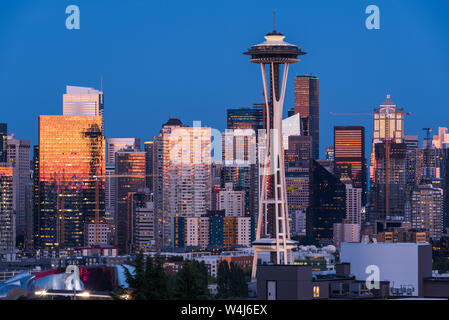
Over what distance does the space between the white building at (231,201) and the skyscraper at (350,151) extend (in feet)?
69.3

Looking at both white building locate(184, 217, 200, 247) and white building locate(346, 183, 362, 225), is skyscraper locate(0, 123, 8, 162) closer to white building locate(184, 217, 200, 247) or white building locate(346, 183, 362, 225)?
white building locate(184, 217, 200, 247)

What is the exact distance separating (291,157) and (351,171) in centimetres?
811

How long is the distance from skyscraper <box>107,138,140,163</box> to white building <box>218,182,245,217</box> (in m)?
13.0

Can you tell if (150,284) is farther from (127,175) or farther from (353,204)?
(353,204)

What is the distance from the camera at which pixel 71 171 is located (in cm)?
10375

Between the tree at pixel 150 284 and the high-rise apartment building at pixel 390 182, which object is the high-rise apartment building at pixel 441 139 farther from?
the tree at pixel 150 284

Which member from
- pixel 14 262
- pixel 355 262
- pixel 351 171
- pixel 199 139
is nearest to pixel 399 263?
pixel 355 262

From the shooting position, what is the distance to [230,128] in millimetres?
103312

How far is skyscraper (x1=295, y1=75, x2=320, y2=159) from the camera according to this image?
120m

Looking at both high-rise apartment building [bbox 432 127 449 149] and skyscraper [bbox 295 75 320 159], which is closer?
high-rise apartment building [bbox 432 127 449 149]

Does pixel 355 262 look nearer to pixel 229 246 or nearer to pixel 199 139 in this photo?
pixel 229 246

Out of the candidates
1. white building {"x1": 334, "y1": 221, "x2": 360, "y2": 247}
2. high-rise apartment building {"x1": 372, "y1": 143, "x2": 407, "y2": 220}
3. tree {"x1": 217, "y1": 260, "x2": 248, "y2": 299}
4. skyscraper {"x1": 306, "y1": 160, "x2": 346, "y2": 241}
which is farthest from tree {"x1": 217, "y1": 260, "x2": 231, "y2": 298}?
high-rise apartment building {"x1": 372, "y1": 143, "x2": 407, "y2": 220}

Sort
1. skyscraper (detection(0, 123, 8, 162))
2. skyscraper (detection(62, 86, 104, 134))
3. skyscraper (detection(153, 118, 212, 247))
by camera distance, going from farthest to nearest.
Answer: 1. skyscraper (detection(0, 123, 8, 162))
2. skyscraper (detection(153, 118, 212, 247))
3. skyscraper (detection(62, 86, 104, 134))
